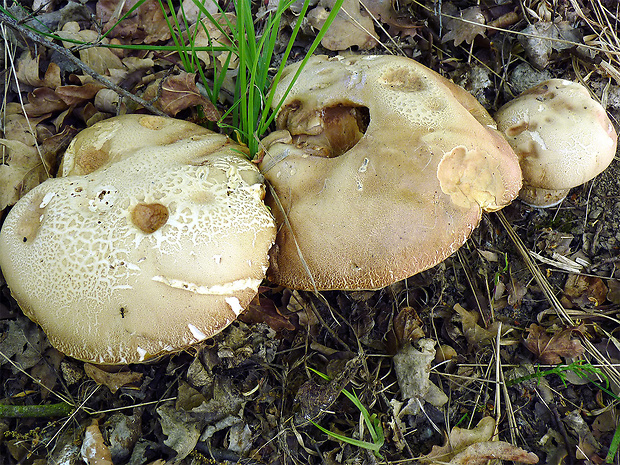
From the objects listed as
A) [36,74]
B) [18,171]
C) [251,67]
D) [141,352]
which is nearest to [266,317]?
[141,352]

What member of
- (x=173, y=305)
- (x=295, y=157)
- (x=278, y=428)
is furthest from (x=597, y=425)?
(x=173, y=305)

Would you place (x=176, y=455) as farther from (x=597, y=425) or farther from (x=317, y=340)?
(x=597, y=425)

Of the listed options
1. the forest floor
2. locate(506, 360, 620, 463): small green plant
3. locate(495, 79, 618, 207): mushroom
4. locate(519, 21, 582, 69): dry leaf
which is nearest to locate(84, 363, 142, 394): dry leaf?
the forest floor

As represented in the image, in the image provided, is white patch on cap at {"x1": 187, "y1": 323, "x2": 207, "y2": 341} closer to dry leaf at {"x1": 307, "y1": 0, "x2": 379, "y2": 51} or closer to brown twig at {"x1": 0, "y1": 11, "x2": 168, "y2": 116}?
brown twig at {"x1": 0, "y1": 11, "x2": 168, "y2": 116}

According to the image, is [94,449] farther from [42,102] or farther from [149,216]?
[42,102]

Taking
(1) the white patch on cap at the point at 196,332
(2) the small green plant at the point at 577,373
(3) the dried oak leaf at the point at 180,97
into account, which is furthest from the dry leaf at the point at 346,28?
(2) the small green plant at the point at 577,373

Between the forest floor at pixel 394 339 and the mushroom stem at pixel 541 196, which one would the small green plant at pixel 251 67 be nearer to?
the forest floor at pixel 394 339
